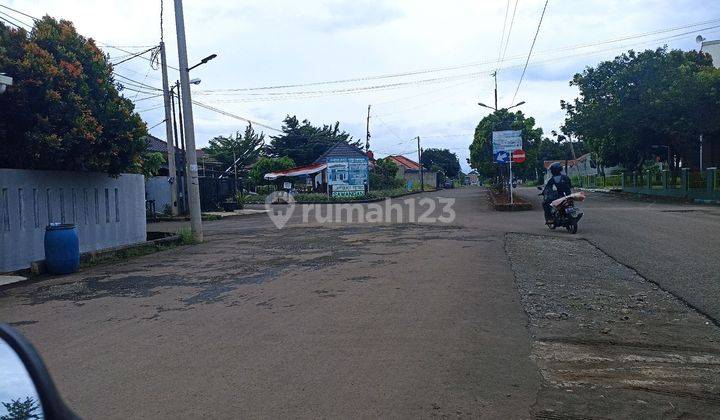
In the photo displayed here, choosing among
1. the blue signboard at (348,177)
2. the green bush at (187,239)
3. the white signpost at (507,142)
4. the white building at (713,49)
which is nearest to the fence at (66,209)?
the green bush at (187,239)

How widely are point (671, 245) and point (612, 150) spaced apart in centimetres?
3283

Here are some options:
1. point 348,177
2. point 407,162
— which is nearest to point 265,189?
point 348,177

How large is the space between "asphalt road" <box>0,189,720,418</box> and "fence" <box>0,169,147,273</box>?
1602 millimetres

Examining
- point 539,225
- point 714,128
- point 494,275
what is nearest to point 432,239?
point 539,225

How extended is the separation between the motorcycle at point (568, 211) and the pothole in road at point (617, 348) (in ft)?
19.5

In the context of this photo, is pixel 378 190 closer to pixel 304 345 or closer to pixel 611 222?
pixel 611 222

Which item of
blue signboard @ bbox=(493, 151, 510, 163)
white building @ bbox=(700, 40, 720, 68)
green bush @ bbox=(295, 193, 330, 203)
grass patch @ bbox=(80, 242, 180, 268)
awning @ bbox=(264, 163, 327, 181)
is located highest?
white building @ bbox=(700, 40, 720, 68)

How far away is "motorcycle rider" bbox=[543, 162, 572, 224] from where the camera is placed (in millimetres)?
15672

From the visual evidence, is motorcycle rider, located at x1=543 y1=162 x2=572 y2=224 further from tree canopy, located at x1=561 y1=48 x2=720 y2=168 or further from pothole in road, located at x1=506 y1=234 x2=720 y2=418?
tree canopy, located at x1=561 y1=48 x2=720 y2=168

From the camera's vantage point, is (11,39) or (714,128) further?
(714,128)

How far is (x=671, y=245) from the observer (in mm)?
11781

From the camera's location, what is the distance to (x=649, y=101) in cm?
3083

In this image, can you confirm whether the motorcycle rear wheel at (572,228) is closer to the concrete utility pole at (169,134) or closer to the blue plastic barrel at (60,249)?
the blue plastic barrel at (60,249)
